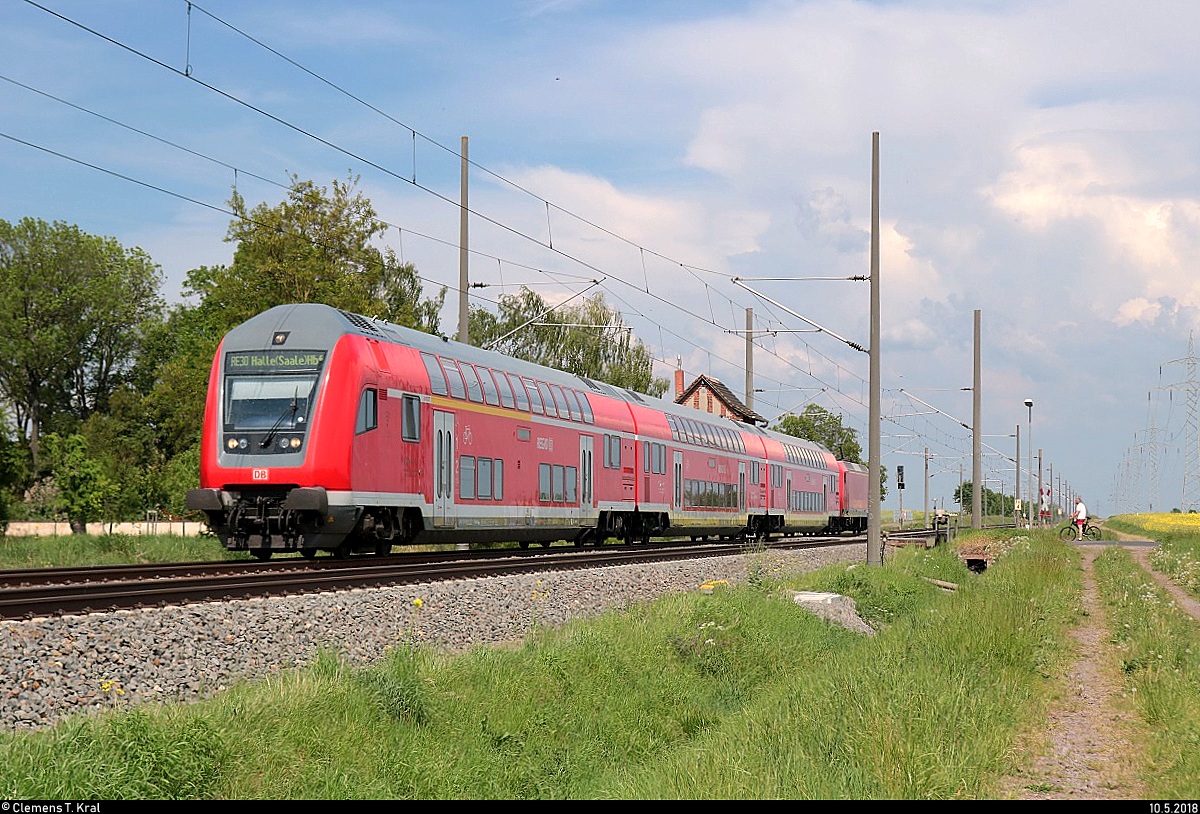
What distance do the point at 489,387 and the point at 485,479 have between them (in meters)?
1.88

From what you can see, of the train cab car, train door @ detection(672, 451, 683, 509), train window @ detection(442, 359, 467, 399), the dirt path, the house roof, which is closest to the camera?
the dirt path

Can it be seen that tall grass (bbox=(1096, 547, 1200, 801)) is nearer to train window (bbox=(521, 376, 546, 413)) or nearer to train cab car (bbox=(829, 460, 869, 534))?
train window (bbox=(521, 376, 546, 413))

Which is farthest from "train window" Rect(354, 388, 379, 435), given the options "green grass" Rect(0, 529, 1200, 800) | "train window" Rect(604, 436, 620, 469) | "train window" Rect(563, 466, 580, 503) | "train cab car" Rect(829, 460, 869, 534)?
"train cab car" Rect(829, 460, 869, 534)

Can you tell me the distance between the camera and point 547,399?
94.4 ft

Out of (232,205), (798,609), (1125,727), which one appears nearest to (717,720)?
(1125,727)

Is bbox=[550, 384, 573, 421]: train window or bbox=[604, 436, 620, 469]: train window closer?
bbox=[550, 384, 573, 421]: train window

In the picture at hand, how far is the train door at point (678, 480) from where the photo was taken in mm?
37875

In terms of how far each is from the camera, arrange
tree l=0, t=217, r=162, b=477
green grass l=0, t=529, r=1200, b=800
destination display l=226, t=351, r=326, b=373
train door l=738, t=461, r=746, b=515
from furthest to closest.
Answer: tree l=0, t=217, r=162, b=477 < train door l=738, t=461, r=746, b=515 < destination display l=226, t=351, r=326, b=373 < green grass l=0, t=529, r=1200, b=800

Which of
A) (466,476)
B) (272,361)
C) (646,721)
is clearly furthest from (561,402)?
(646,721)

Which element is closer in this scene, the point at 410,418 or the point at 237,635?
the point at 237,635

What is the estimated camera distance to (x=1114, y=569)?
2811 centimetres

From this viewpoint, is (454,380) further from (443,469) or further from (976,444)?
(976,444)

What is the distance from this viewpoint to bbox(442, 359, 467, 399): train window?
24031 mm

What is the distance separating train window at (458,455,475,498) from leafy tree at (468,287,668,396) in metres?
45.4
